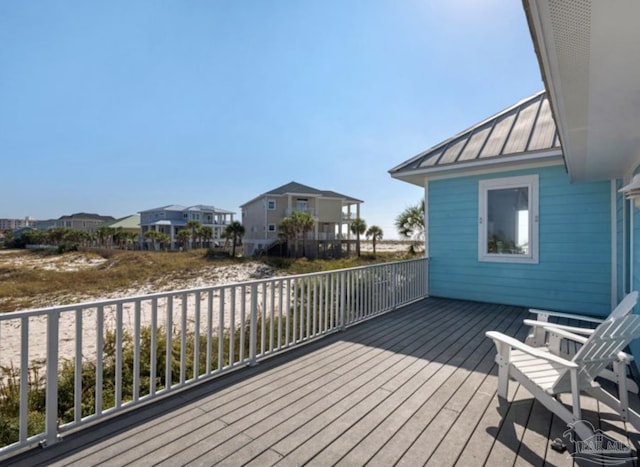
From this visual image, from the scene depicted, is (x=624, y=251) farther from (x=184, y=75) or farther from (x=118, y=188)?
(x=118, y=188)

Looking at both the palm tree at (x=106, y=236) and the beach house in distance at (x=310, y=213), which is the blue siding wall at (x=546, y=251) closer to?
the beach house in distance at (x=310, y=213)

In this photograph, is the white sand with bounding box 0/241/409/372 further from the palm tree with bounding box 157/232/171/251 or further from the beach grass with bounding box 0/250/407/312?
the palm tree with bounding box 157/232/171/251

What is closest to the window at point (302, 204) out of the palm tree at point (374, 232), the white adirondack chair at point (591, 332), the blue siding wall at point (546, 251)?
the palm tree at point (374, 232)

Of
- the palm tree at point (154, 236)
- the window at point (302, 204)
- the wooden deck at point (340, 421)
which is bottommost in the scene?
the wooden deck at point (340, 421)

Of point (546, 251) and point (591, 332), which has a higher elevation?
point (546, 251)

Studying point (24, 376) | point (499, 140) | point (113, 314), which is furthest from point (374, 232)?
point (24, 376)

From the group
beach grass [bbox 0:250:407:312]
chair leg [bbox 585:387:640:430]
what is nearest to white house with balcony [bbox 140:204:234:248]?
beach grass [bbox 0:250:407:312]

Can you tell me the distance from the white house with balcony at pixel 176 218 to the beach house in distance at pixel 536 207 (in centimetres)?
3392

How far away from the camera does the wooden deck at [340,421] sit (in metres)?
1.86

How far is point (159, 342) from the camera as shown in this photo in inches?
156

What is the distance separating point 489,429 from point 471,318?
316 centimetres

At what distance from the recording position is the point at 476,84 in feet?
24.4

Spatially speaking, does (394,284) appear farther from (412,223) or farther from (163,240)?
(163,240)

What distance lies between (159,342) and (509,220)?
5994 millimetres
